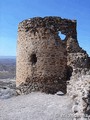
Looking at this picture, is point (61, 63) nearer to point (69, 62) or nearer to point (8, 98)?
point (69, 62)

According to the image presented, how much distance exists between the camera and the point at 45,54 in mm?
16453

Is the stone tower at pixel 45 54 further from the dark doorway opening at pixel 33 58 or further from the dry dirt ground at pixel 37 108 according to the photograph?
the dry dirt ground at pixel 37 108

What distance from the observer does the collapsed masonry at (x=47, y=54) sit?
1645 cm

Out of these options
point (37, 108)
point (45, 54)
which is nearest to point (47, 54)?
point (45, 54)

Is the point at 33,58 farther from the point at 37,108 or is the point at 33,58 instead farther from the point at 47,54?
the point at 37,108

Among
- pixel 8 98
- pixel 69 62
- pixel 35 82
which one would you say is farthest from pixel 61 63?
pixel 8 98

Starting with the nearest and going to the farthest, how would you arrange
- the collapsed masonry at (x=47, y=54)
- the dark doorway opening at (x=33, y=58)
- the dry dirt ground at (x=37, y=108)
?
1. the dry dirt ground at (x=37, y=108)
2. the collapsed masonry at (x=47, y=54)
3. the dark doorway opening at (x=33, y=58)

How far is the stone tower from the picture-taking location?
16469 mm

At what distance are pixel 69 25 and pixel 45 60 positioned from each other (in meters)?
2.57

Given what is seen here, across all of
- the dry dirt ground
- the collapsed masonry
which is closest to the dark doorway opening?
the collapsed masonry

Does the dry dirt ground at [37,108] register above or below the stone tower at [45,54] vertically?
below

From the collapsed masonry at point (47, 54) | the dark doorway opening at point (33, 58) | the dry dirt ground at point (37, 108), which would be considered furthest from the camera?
the dark doorway opening at point (33, 58)

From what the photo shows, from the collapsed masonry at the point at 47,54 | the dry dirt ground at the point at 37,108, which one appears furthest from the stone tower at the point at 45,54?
the dry dirt ground at the point at 37,108

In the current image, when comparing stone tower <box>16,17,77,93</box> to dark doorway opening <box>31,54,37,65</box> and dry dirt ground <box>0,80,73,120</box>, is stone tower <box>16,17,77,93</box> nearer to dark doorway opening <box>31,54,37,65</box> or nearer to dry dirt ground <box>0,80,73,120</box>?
dark doorway opening <box>31,54,37,65</box>
